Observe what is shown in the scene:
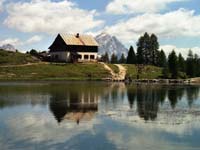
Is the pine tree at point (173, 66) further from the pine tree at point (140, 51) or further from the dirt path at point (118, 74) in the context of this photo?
the pine tree at point (140, 51)

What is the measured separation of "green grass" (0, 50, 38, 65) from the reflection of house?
76.2 meters

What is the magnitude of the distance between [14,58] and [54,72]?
65.0 feet

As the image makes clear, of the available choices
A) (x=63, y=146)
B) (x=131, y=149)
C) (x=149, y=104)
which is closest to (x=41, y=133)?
(x=63, y=146)

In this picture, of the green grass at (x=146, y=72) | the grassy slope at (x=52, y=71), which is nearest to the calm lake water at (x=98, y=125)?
the grassy slope at (x=52, y=71)

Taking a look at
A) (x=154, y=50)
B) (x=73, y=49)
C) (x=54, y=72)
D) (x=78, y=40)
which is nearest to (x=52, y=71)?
(x=54, y=72)

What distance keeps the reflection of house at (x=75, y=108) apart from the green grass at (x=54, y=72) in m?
60.3

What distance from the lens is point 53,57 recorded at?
532ft

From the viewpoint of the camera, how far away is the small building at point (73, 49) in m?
157

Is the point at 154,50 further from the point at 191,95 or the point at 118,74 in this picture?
the point at 191,95

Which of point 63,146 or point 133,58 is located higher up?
point 133,58

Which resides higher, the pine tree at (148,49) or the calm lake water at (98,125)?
the pine tree at (148,49)

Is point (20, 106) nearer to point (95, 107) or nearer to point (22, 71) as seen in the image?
point (95, 107)

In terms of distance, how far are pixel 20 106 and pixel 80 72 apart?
82.5m

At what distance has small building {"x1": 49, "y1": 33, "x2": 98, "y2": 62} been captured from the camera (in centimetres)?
15659
